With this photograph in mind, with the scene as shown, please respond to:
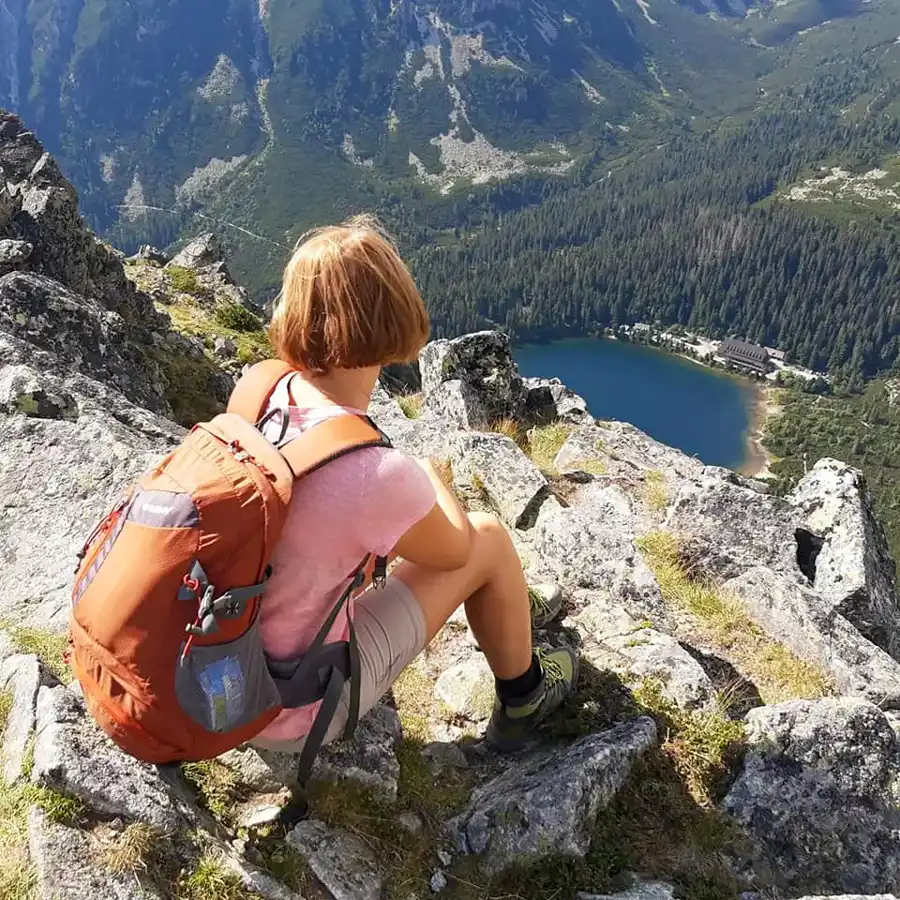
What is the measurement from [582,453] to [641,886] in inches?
319

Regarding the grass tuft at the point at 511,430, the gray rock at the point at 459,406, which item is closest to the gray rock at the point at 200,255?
the gray rock at the point at 459,406

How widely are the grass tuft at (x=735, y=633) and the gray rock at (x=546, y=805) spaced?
202 cm

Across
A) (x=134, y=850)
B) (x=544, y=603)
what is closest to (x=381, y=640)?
(x=134, y=850)

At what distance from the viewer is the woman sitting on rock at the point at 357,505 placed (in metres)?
3.42

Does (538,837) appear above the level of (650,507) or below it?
above

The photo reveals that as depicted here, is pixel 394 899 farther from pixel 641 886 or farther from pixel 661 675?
pixel 661 675

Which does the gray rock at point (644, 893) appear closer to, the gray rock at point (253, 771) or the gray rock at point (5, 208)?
the gray rock at point (253, 771)

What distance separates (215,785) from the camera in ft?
14.4

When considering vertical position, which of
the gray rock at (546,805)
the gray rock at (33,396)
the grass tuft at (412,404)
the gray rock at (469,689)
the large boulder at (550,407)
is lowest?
the grass tuft at (412,404)

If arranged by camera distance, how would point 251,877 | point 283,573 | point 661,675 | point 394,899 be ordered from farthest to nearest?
point 661,675
point 394,899
point 251,877
point 283,573

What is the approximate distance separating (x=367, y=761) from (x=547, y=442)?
905 cm

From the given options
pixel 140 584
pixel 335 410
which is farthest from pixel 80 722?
pixel 335 410

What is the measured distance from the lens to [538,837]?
172 inches

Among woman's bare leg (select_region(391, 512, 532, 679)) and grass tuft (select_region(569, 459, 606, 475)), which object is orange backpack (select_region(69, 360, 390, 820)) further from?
grass tuft (select_region(569, 459, 606, 475))
